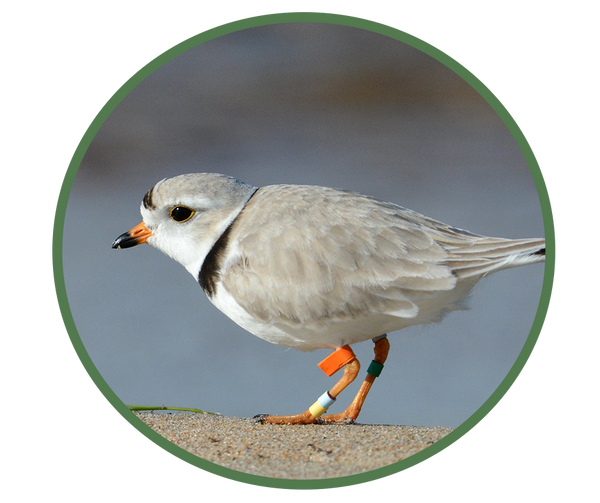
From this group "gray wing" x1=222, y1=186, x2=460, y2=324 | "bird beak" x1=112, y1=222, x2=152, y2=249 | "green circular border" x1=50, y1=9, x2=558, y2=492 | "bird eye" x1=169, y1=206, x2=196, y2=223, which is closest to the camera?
"green circular border" x1=50, y1=9, x2=558, y2=492

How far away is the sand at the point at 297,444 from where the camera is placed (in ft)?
7.79

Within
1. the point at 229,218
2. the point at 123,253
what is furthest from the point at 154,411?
the point at 123,253

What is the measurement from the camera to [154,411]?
3.11 meters

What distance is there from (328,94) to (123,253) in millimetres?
2480

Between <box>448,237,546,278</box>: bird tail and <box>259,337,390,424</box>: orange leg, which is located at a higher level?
<box>448,237,546,278</box>: bird tail

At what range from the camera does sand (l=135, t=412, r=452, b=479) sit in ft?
7.79

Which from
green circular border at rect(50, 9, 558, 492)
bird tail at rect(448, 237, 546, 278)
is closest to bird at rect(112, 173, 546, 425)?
bird tail at rect(448, 237, 546, 278)

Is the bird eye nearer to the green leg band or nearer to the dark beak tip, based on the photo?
the dark beak tip

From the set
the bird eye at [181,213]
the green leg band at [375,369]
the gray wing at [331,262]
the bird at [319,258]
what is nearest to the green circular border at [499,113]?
the bird at [319,258]

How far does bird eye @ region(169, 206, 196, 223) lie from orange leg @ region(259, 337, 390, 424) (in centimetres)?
113

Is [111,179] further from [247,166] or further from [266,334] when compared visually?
[266,334]

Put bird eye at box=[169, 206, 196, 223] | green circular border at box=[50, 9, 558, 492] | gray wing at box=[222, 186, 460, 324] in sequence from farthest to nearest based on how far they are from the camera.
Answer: bird eye at box=[169, 206, 196, 223] → gray wing at box=[222, 186, 460, 324] → green circular border at box=[50, 9, 558, 492]

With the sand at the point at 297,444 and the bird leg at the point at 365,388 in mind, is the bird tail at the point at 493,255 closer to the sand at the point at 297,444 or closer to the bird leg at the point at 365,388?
the bird leg at the point at 365,388

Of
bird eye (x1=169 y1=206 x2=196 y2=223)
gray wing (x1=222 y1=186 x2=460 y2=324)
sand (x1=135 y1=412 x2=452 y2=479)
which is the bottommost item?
sand (x1=135 y1=412 x2=452 y2=479)
